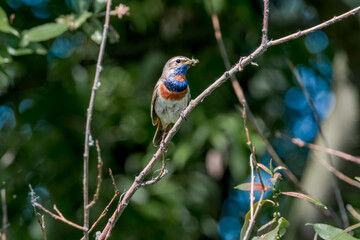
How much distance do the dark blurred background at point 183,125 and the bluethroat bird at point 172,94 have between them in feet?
2.56

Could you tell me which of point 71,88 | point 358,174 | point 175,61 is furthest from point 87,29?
point 358,174

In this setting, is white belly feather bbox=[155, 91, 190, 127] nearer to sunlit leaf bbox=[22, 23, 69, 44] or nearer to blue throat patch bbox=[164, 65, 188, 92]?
blue throat patch bbox=[164, 65, 188, 92]

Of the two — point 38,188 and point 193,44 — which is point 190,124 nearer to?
point 193,44

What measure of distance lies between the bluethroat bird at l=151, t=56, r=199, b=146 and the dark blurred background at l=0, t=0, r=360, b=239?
0.78m

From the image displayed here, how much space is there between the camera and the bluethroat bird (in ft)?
15.5

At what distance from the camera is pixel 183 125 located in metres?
5.84

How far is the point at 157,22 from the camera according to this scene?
22.1 ft

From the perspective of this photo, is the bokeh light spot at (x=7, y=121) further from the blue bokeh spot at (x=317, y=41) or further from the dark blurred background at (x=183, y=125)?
the blue bokeh spot at (x=317, y=41)

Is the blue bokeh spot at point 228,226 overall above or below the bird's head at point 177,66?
below

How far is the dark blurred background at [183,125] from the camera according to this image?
221 inches

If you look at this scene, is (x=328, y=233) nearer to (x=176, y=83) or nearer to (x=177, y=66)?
(x=176, y=83)

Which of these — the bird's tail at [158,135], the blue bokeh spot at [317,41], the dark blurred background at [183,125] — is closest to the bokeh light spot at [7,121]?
the dark blurred background at [183,125]

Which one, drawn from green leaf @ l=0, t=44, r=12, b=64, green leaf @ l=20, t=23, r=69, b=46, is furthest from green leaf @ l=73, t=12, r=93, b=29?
green leaf @ l=0, t=44, r=12, b=64

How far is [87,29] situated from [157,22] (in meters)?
2.46
